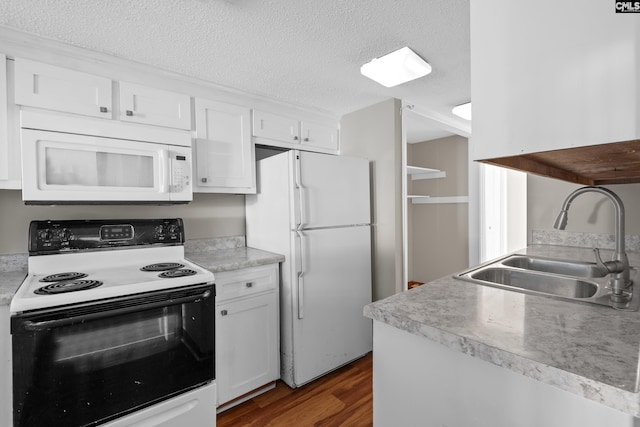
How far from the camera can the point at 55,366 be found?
4.16 ft

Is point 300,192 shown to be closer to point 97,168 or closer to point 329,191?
point 329,191

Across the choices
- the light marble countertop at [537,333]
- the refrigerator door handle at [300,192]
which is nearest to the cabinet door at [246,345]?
the refrigerator door handle at [300,192]

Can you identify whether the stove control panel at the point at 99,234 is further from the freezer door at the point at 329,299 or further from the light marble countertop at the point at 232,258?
the freezer door at the point at 329,299

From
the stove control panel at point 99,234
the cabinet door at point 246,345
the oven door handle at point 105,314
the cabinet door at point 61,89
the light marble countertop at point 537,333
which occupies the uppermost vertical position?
the cabinet door at point 61,89

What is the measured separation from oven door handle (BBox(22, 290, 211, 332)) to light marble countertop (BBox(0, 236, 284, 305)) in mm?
211

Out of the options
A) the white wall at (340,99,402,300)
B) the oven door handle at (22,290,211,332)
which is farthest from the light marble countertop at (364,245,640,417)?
the white wall at (340,99,402,300)

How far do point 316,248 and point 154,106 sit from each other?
4.71ft

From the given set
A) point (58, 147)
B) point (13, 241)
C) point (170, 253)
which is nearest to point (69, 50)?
point (58, 147)

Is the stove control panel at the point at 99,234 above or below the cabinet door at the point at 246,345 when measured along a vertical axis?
above

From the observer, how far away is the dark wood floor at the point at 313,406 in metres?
1.80

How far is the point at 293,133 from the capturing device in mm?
2637

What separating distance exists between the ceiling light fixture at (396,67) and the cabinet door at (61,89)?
161 cm

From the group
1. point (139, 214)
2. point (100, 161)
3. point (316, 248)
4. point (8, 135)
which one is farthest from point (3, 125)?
point (316, 248)

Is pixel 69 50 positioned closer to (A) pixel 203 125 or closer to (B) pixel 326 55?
(A) pixel 203 125
